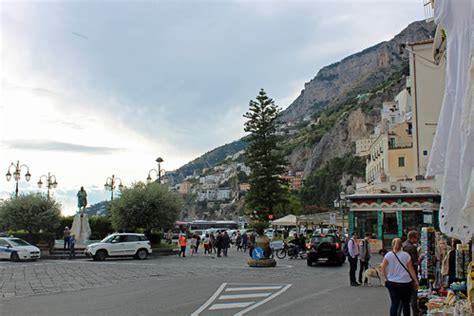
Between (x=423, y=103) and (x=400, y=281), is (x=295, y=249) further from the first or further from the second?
(x=400, y=281)

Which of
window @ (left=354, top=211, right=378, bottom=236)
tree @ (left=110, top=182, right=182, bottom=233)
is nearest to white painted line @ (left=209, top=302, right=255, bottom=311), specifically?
window @ (left=354, top=211, right=378, bottom=236)

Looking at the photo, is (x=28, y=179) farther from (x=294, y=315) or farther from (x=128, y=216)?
(x=294, y=315)

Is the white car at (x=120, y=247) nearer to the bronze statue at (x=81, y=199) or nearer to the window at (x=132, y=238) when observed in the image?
the window at (x=132, y=238)

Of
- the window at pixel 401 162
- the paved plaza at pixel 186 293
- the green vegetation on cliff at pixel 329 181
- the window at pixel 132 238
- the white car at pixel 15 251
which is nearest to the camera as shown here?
the paved plaza at pixel 186 293

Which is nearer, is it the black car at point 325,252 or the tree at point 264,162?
the black car at point 325,252

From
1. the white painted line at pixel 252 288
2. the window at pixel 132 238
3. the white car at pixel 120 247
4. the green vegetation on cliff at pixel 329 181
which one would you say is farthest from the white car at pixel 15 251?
the green vegetation on cliff at pixel 329 181

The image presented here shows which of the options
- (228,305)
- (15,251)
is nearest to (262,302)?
(228,305)

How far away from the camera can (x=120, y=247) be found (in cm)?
3081

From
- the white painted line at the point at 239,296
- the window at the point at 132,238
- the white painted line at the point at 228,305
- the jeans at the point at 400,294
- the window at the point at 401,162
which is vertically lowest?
the white painted line at the point at 239,296

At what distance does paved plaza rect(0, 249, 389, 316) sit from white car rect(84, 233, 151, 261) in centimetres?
766

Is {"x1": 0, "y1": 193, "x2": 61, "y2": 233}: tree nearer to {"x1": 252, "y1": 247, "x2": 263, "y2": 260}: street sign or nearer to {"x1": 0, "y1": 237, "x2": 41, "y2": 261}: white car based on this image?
{"x1": 0, "y1": 237, "x2": 41, "y2": 261}: white car

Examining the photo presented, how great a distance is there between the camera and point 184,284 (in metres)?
17.2

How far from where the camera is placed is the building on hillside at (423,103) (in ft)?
146

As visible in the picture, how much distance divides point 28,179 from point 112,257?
54.6ft
